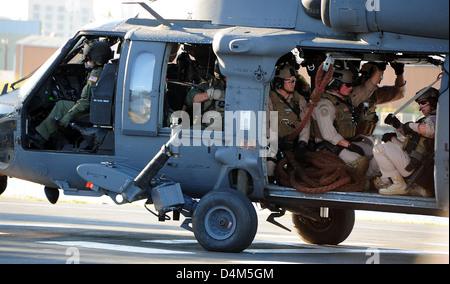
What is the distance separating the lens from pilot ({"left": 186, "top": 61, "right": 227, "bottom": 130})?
34.3ft

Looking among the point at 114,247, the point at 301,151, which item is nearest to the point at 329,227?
the point at 301,151

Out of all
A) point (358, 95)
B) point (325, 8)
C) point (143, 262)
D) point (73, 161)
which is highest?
point (325, 8)

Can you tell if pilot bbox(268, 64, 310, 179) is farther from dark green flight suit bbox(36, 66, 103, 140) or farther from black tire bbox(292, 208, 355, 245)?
dark green flight suit bbox(36, 66, 103, 140)

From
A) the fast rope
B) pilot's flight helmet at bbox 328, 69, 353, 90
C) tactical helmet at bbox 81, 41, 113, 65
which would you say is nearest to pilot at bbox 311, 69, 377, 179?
pilot's flight helmet at bbox 328, 69, 353, 90

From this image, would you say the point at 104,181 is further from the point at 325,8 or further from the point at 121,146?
the point at 325,8

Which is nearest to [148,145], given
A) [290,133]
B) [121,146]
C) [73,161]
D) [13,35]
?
[121,146]

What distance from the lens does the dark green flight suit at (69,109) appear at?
1109 centimetres

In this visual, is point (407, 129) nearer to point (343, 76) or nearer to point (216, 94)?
point (343, 76)

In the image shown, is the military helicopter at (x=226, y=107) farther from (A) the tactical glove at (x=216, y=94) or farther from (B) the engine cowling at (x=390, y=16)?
(A) the tactical glove at (x=216, y=94)

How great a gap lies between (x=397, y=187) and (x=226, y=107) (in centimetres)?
228

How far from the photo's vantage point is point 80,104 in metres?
11.1
